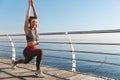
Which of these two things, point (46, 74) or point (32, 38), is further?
point (46, 74)

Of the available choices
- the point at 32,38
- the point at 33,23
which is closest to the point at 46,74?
the point at 32,38

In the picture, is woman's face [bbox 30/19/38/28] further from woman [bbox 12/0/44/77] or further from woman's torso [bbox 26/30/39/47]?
woman's torso [bbox 26/30/39/47]

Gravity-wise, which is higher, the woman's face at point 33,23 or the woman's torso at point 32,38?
the woman's face at point 33,23

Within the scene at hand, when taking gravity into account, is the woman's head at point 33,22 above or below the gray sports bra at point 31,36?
above

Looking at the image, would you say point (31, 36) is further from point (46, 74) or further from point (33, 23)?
point (46, 74)

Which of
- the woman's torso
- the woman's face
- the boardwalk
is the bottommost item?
the boardwalk

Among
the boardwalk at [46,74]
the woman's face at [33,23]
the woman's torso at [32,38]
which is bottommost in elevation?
the boardwalk at [46,74]

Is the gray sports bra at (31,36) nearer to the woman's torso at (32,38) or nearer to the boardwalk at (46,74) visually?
the woman's torso at (32,38)

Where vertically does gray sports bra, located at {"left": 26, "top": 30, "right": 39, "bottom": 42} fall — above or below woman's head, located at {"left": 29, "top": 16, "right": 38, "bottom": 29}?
below

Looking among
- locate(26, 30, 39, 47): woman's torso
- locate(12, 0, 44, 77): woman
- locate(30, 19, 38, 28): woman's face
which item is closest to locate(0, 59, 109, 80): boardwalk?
locate(12, 0, 44, 77): woman

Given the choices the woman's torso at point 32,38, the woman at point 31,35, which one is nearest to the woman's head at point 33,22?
the woman at point 31,35

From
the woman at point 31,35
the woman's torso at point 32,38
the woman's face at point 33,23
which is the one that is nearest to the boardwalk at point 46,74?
the woman at point 31,35

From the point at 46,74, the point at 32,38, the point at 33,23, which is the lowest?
the point at 46,74

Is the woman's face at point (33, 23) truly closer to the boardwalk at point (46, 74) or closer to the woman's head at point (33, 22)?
the woman's head at point (33, 22)
